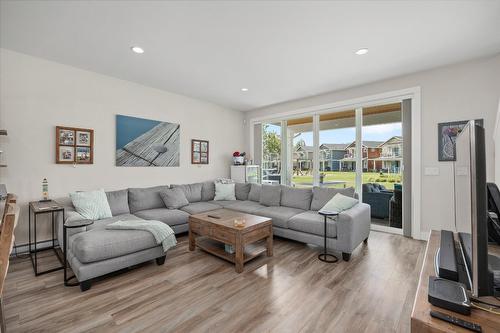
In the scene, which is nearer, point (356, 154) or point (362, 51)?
point (362, 51)

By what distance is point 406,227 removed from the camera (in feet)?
12.4

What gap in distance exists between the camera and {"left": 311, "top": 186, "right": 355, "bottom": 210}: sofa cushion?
3.64 meters

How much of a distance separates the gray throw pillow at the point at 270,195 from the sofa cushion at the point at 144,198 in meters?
1.87

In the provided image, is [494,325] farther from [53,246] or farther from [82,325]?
[53,246]

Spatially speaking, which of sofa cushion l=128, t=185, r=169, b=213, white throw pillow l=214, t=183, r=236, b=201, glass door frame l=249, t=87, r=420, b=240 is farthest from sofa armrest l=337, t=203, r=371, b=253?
sofa cushion l=128, t=185, r=169, b=213

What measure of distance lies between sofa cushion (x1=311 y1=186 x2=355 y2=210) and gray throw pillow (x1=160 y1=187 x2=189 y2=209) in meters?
2.31

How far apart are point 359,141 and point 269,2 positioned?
10.4ft

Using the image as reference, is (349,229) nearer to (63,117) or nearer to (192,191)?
(192,191)

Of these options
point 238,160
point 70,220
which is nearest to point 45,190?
point 70,220

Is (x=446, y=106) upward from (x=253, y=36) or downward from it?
downward

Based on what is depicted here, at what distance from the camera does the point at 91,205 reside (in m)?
3.17

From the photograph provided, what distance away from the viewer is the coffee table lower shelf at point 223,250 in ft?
9.21

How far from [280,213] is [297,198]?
55cm

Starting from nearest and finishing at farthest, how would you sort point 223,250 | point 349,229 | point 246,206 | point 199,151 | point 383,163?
point 349,229 < point 223,250 < point 383,163 < point 246,206 < point 199,151
